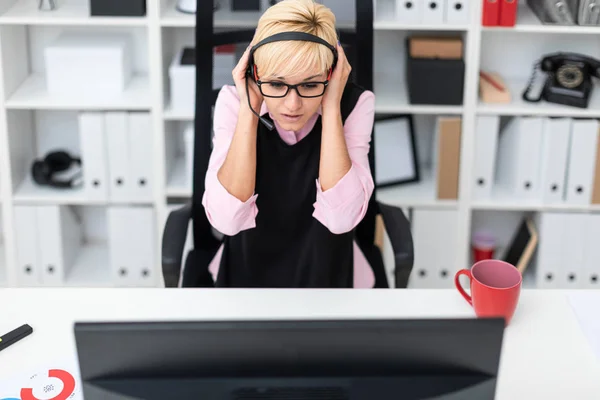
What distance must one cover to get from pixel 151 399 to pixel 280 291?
681 millimetres

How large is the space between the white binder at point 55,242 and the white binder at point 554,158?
166 cm

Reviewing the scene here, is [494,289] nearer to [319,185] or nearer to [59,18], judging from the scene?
[319,185]

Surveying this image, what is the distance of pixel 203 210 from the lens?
2.22 m

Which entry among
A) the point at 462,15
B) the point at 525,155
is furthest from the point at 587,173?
the point at 462,15

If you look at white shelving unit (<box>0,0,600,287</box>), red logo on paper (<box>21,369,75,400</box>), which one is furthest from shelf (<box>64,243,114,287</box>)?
red logo on paper (<box>21,369,75,400</box>)

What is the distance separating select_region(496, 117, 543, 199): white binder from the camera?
2961 mm

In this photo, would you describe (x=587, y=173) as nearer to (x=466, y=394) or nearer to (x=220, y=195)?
(x=220, y=195)

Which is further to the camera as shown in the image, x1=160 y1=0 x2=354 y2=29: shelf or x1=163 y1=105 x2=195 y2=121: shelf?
x1=163 y1=105 x2=195 y2=121: shelf

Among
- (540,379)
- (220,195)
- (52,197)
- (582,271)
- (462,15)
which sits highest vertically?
(462,15)

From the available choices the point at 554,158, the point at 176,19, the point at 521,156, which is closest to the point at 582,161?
the point at 554,158

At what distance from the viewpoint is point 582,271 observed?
3.16 meters

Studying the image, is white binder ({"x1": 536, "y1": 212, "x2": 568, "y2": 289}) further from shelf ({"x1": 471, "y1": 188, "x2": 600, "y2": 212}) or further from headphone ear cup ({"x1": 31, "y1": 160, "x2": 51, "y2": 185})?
headphone ear cup ({"x1": 31, "y1": 160, "x2": 51, "y2": 185})

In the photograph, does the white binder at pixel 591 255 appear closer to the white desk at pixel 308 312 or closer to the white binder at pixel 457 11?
the white binder at pixel 457 11

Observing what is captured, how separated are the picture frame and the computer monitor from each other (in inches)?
78.9
